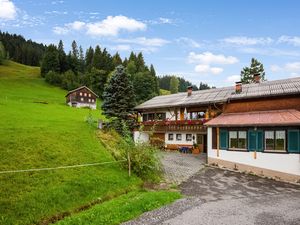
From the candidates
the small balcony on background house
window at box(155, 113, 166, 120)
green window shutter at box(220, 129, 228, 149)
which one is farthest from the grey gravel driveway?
window at box(155, 113, 166, 120)

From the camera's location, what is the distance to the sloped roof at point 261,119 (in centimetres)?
2259

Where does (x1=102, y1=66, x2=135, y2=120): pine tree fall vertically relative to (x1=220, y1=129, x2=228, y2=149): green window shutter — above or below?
above

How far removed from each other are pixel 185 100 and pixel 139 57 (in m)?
75.3

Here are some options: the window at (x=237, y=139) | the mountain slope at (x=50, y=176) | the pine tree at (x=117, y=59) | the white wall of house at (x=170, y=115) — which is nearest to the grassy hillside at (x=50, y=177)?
the mountain slope at (x=50, y=176)

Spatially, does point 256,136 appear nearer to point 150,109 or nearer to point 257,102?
point 257,102

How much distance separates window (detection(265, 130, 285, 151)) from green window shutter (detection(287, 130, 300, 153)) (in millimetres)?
526

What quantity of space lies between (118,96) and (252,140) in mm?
18459

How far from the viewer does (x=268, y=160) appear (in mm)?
23328

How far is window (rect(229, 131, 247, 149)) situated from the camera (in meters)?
25.3

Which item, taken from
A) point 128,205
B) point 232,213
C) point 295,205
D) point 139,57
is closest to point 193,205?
point 232,213

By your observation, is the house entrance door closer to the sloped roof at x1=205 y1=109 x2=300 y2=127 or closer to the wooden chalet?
the wooden chalet

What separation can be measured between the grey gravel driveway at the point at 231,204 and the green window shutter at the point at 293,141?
8.75 ft

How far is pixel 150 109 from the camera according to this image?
40.1 meters

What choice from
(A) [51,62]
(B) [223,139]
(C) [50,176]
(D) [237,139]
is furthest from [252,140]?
(A) [51,62]
